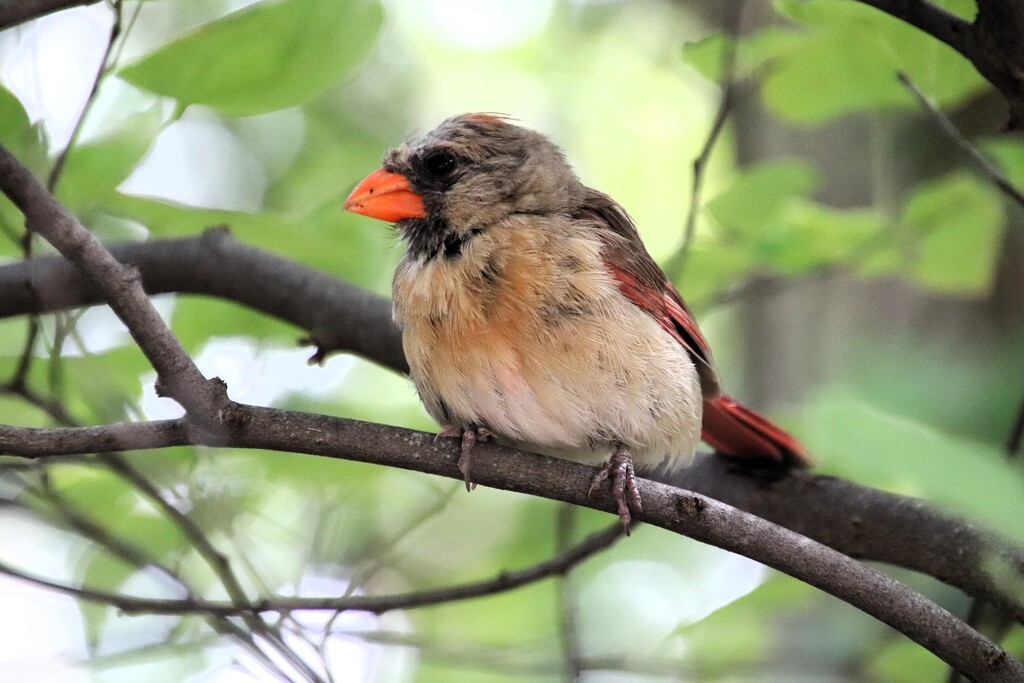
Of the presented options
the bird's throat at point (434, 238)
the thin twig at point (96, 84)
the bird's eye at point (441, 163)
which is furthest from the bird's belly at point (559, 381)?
the thin twig at point (96, 84)

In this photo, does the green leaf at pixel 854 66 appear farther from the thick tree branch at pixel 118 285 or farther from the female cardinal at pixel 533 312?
the thick tree branch at pixel 118 285

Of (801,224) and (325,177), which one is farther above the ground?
(325,177)

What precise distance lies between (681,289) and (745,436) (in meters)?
0.42

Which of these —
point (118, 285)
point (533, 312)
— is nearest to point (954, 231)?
point (533, 312)

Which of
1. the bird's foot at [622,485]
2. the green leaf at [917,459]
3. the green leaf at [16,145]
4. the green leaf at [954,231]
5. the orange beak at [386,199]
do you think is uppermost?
the green leaf at [16,145]

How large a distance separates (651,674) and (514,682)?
1.03 metres

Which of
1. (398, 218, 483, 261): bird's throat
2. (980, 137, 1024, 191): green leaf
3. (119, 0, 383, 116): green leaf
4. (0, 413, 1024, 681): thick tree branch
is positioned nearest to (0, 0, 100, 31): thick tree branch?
(119, 0, 383, 116): green leaf

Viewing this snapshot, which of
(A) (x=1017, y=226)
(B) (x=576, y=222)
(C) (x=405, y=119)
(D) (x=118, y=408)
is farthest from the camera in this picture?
(C) (x=405, y=119)

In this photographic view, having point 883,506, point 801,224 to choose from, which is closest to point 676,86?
point 801,224

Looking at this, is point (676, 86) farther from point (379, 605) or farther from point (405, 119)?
point (379, 605)

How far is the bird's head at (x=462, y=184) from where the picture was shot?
8.36 feet

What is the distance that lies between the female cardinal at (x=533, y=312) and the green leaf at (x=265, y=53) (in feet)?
1.83

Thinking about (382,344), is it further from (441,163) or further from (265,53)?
(265,53)

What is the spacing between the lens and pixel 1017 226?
435 centimetres
